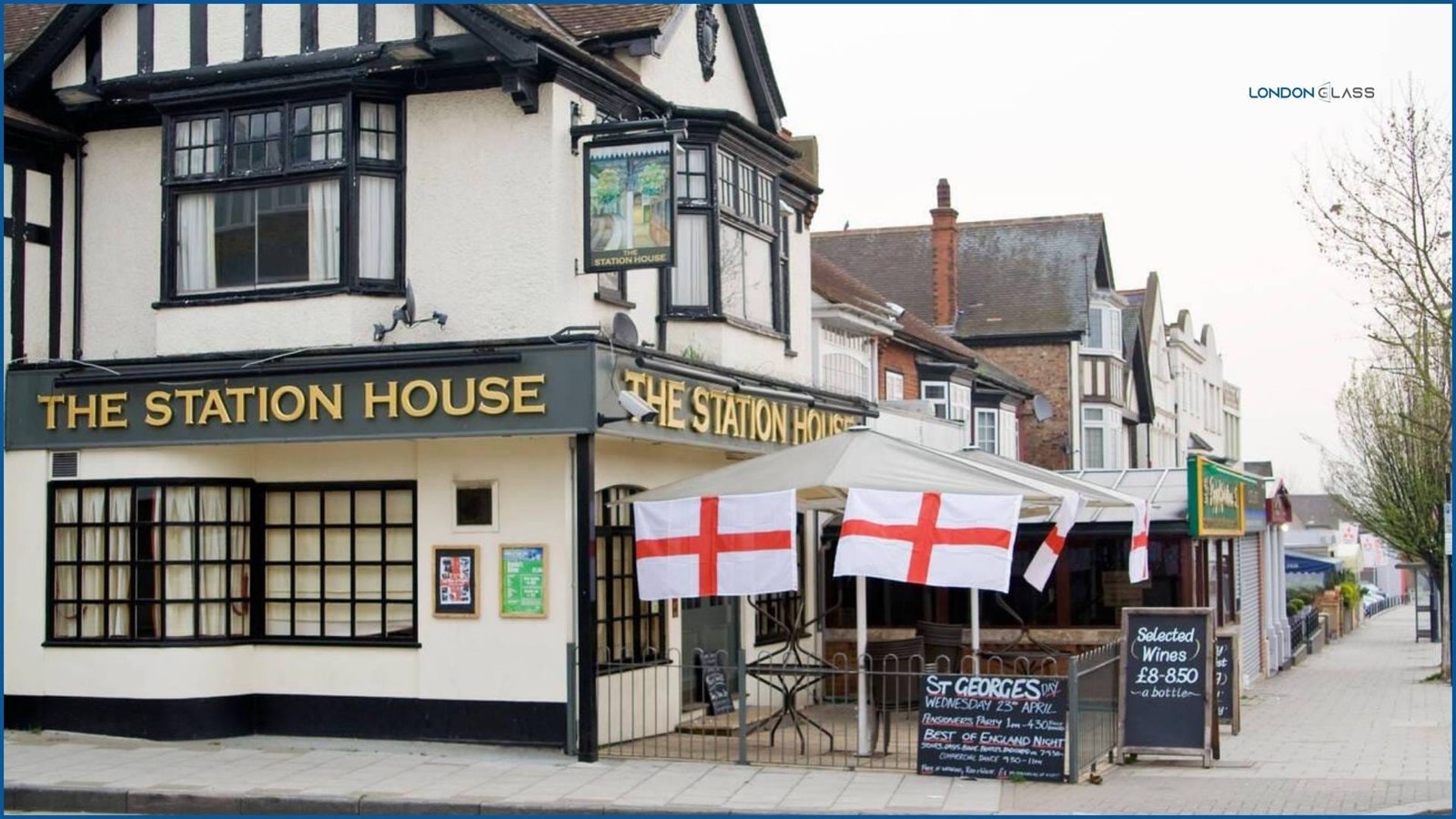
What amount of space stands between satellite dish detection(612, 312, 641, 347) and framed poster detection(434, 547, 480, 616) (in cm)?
236

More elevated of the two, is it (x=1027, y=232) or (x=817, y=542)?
(x=1027, y=232)

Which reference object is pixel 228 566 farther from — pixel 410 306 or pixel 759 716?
pixel 759 716

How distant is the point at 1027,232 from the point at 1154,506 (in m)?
24.9

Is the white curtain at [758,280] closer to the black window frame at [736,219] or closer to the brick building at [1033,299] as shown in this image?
the black window frame at [736,219]

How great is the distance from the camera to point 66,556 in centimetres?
1616

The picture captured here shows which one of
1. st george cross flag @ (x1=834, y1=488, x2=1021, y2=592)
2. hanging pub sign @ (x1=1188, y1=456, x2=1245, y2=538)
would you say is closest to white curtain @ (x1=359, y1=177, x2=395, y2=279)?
st george cross flag @ (x1=834, y1=488, x2=1021, y2=592)

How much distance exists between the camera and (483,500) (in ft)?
50.5

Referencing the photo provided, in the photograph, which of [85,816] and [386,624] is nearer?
[85,816]

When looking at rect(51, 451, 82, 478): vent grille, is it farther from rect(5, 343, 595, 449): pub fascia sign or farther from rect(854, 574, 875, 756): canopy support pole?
rect(854, 574, 875, 756): canopy support pole

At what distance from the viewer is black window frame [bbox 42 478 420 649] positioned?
15.7m

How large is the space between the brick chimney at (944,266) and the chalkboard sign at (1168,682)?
2685cm

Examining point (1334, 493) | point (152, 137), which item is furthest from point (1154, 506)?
point (1334, 493)

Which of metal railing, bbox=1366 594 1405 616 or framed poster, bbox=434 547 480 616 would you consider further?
metal railing, bbox=1366 594 1405 616

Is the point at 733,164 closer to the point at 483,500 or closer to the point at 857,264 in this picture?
the point at 483,500
